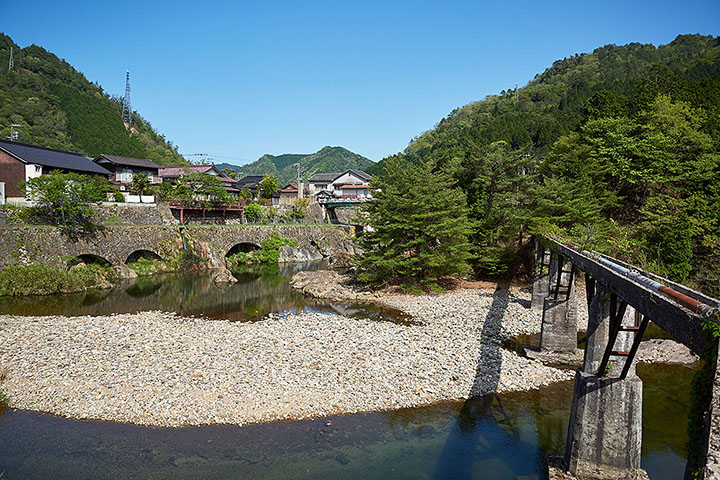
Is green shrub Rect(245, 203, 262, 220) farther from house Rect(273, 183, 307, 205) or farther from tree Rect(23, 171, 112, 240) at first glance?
house Rect(273, 183, 307, 205)

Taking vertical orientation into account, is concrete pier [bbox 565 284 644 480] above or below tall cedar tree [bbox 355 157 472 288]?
below

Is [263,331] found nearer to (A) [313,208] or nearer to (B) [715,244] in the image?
(B) [715,244]

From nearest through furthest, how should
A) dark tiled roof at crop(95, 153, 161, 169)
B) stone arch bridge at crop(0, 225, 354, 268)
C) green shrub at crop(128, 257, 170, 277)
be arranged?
stone arch bridge at crop(0, 225, 354, 268), green shrub at crop(128, 257, 170, 277), dark tiled roof at crop(95, 153, 161, 169)

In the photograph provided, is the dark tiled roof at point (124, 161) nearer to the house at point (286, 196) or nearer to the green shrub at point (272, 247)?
the green shrub at point (272, 247)

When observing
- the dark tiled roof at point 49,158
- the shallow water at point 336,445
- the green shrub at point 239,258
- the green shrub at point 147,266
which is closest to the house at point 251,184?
the dark tiled roof at point 49,158

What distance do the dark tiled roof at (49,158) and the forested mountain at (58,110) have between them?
26.2 m

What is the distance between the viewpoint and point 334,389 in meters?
12.3

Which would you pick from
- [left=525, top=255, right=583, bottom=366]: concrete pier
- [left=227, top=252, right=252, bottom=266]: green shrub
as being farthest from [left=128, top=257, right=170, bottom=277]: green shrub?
[left=525, top=255, right=583, bottom=366]: concrete pier

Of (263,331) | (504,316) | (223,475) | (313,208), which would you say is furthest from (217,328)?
(313,208)

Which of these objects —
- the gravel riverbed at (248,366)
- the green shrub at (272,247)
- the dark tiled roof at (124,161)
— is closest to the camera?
the gravel riverbed at (248,366)

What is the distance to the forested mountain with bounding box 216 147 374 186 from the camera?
13288 centimetres

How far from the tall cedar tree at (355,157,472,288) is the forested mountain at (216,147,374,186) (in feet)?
333

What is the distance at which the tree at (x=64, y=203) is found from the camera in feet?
94.7

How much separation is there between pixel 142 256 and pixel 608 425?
34.2 m
